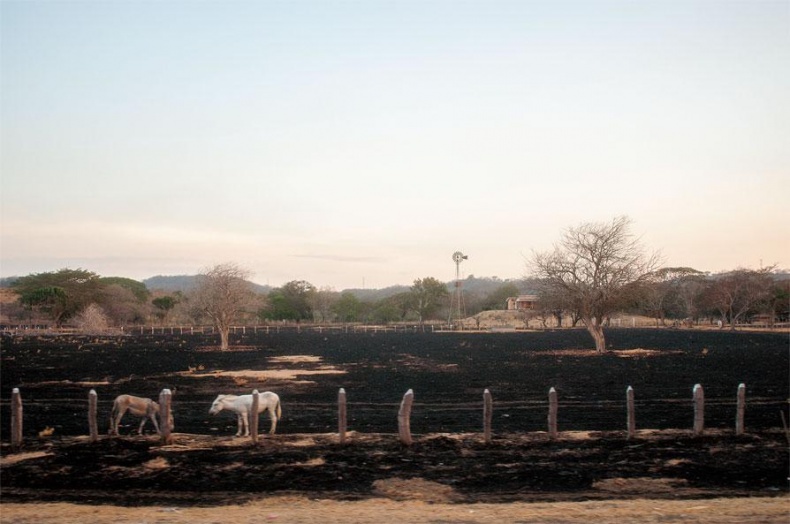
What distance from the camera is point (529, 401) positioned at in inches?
843

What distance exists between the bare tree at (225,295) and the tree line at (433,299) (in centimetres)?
9

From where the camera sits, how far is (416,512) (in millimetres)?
9297

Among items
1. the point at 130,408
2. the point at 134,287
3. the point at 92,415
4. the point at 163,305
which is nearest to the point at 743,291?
the point at 130,408

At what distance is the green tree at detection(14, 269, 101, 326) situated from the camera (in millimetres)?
99125

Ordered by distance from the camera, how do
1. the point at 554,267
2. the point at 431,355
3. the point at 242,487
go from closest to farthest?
1. the point at 242,487
2. the point at 431,355
3. the point at 554,267

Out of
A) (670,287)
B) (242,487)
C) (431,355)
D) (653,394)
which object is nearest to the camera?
(242,487)

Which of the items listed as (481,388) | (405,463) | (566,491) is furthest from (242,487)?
(481,388)

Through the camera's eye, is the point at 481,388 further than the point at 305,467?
Yes

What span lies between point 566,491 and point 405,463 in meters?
3.11

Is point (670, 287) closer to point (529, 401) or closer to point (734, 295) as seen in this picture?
point (734, 295)

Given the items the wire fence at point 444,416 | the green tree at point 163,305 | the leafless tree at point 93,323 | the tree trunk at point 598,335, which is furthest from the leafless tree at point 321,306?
the wire fence at point 444,416

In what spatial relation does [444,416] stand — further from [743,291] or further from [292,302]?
[292,302]

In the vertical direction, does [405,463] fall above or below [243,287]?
below

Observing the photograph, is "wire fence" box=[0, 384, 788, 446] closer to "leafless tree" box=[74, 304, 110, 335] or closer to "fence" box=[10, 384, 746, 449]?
"fence" box=[10, 384, 746, 449]
